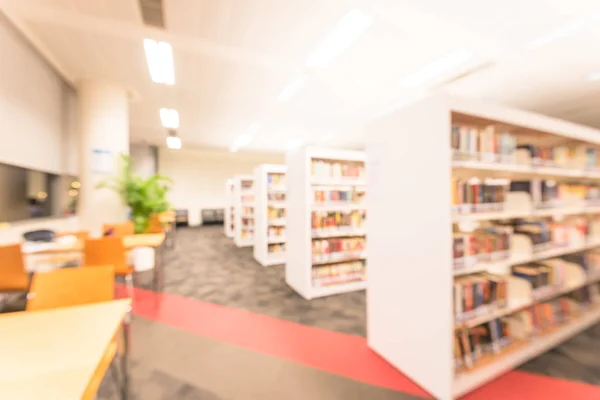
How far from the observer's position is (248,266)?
→ 524 centimetres

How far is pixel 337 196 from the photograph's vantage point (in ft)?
12.7

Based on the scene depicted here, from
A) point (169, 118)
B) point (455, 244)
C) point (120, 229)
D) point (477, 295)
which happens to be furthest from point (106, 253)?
point (169, 118)

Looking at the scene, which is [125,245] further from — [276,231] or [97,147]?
[276,231]

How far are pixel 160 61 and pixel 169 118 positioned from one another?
10.5ft

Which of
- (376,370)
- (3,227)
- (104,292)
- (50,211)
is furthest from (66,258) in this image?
(376,370)

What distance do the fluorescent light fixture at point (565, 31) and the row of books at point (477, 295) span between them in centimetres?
309

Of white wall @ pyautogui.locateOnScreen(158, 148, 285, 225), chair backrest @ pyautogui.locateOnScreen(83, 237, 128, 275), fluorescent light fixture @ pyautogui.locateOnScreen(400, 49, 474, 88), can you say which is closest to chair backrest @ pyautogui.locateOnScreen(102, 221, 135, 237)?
chair backrest @ pyautogui.locateOnScreen(83, 237, 128, 275)

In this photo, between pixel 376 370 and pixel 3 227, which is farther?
pixel 3 227

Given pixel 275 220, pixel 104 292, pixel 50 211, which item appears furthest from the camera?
pixel 275 220

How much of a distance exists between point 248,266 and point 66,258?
2.85m

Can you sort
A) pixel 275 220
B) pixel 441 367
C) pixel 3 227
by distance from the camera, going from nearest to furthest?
pixel 441 367
pixel 3 227
pixel 275 220

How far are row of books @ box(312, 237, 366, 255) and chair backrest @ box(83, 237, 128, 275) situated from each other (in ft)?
7.96

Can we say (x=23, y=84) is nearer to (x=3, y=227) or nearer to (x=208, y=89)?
(x=3, y=227)

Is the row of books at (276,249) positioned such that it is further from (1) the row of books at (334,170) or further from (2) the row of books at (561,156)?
(2) the row of books at (561,156)
